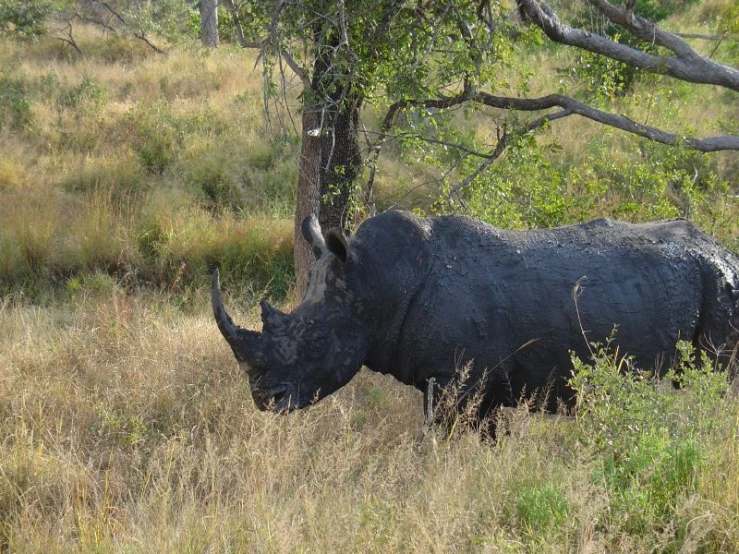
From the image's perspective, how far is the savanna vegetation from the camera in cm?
389

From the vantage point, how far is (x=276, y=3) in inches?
269

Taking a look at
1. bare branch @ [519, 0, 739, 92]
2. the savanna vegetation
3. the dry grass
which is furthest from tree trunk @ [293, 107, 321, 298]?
bare branch @ [519, 0, 739, 92]

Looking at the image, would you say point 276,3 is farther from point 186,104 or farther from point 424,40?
point 186,104

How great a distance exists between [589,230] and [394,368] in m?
1.58

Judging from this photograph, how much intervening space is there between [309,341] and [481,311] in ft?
3.44

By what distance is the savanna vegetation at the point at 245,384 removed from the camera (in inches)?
153

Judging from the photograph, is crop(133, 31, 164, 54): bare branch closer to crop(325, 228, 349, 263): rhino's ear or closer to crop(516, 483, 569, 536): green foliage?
crop(325, 228, 349, 263): rhino's ear

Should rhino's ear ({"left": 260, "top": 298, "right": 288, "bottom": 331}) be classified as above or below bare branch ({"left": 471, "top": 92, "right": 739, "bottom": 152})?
below

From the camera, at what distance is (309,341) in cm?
537

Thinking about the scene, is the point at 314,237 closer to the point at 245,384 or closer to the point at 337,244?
the point at 337,244

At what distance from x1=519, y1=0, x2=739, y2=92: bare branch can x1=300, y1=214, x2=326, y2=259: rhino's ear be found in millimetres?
3174

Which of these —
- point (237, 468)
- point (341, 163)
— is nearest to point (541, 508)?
point (237, 468)

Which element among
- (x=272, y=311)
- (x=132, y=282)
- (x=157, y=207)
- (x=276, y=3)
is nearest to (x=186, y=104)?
(x=157, y=207)

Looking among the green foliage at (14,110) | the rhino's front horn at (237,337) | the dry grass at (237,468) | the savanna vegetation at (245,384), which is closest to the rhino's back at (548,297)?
the savanna vegetation at (245,384)
